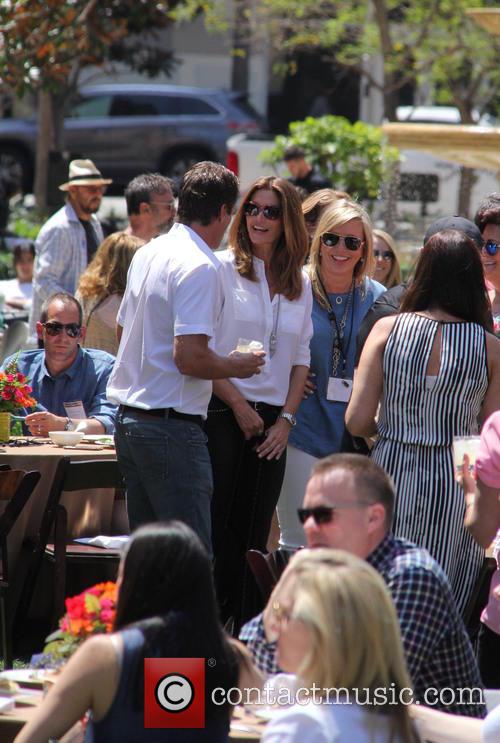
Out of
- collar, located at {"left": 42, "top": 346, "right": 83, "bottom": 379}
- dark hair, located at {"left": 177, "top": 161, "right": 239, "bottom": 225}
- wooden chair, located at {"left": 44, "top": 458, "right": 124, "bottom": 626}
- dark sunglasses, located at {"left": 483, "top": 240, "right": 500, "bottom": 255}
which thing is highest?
dark hair, located at {"left": 177, "top": 161, "right": 239, "bottom": 225}

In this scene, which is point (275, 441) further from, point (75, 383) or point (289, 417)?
point (75, 383)

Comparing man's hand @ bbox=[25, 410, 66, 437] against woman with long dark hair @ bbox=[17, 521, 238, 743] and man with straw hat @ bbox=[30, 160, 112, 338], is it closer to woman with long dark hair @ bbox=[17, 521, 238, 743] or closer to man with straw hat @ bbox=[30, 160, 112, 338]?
man with straw hat @ bbox=[30, 160, 112, 338]

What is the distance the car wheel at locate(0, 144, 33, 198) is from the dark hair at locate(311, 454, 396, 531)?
21809mm

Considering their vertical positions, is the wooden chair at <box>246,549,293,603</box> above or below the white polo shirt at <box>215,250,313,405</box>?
below

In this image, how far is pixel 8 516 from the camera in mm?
5445

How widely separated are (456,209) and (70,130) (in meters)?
8.06

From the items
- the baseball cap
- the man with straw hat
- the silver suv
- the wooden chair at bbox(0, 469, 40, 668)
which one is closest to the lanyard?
the baseball cap

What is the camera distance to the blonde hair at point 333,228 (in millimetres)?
5914

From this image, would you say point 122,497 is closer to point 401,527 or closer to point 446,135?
point 401,527

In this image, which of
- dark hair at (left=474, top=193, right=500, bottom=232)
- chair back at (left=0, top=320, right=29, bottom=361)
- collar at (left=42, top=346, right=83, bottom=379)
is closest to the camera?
dark hair at (left=474, top=193, right=500, bottom=232)

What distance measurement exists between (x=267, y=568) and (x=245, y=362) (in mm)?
924

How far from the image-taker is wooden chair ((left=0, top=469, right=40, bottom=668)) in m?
5.44

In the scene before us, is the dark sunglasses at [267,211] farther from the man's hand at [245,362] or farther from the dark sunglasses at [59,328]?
the dark sunglasses at [59,328]

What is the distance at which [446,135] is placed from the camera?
11633mm
